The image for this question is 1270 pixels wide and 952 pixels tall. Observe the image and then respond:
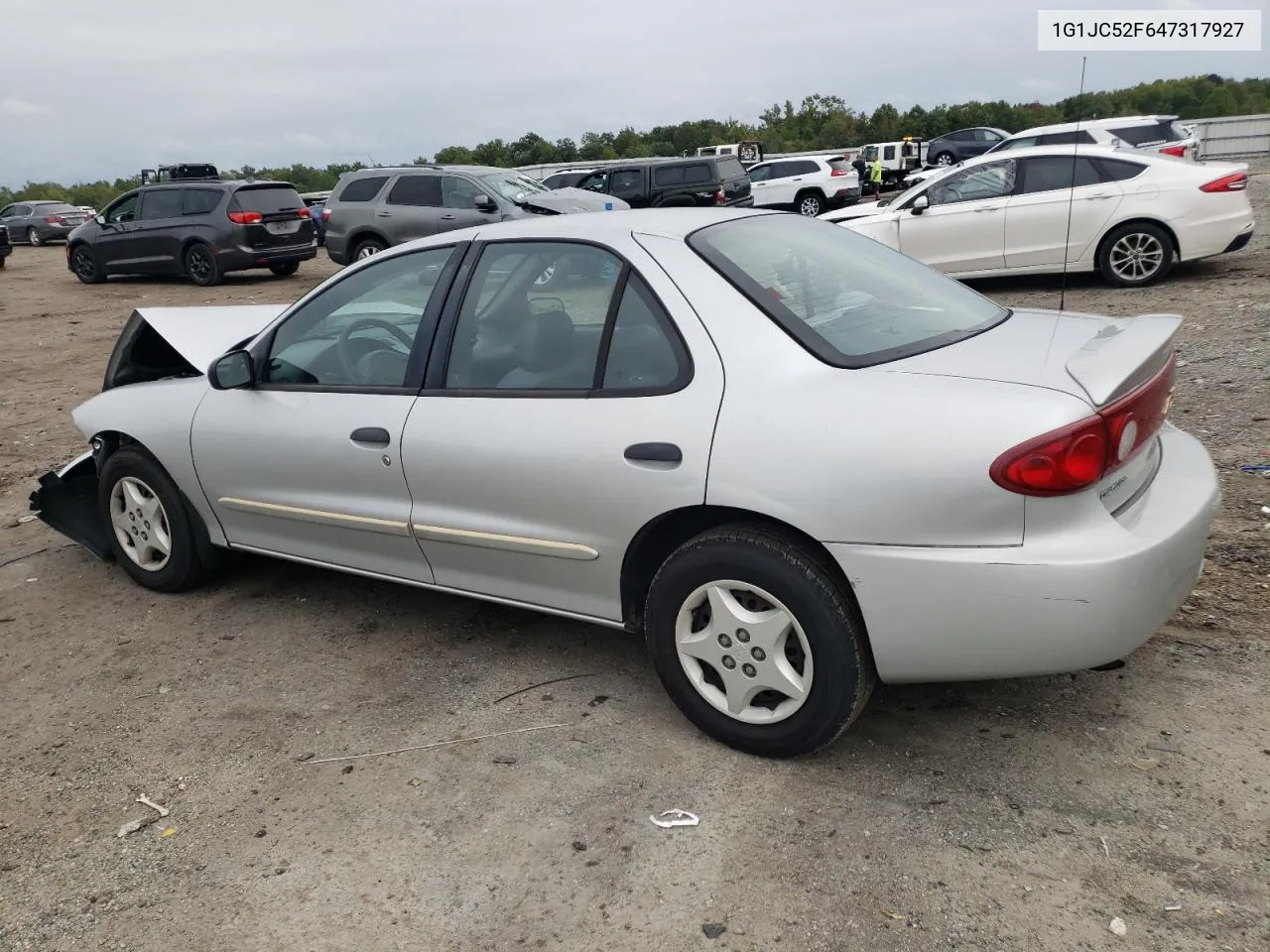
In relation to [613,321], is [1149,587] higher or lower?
lower

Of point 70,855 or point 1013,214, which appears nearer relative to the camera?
point 70,855

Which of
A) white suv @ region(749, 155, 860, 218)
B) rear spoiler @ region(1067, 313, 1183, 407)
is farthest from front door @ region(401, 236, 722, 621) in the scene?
white suv @ region(749, 155, 860, 218)

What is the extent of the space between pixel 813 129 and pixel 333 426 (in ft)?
210

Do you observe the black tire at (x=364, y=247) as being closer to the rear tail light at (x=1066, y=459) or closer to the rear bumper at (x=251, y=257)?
the rear bumper at (x=251, y=257)

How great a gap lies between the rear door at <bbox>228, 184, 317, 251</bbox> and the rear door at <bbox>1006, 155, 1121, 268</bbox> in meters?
11.5

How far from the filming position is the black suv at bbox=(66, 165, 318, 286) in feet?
55.4

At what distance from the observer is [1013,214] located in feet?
35.9

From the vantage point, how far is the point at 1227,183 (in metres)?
10.1

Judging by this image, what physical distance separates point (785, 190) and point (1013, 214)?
13869 millimetres

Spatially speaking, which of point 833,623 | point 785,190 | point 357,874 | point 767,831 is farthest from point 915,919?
point 785,190

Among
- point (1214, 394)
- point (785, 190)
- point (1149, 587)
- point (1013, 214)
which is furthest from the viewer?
point (785, 190)

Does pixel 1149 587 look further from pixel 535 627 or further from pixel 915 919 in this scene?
pixel 535 627

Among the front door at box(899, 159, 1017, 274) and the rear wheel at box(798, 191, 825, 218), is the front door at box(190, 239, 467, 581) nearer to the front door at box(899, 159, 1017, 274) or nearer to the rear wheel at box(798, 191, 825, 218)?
the front door at box(899, 159, 1017, 274)

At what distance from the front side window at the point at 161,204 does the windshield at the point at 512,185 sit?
5831mm
